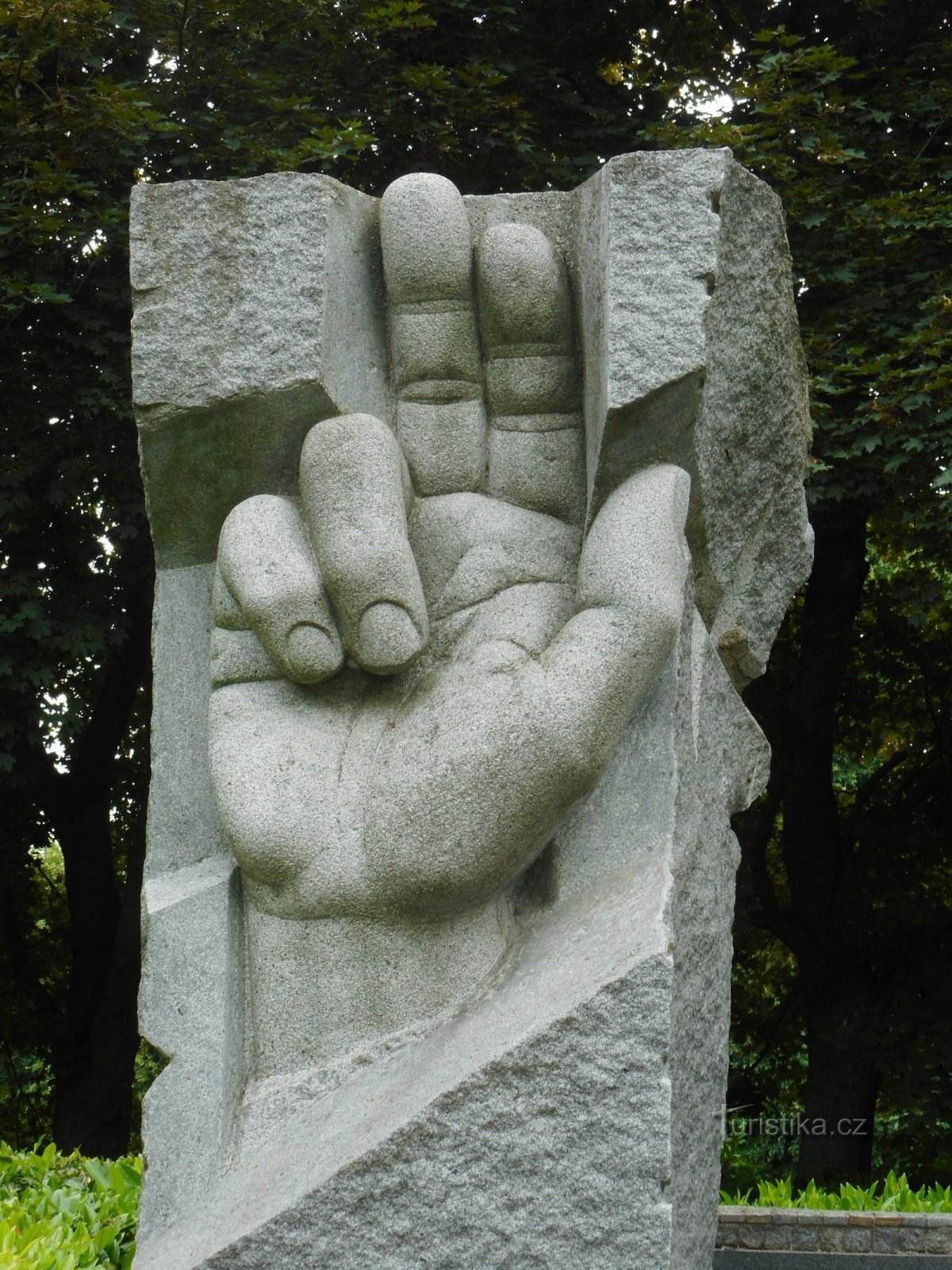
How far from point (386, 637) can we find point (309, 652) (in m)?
0.15

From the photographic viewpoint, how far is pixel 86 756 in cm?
802

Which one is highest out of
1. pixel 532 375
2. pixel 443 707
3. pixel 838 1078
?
pixel 532 375

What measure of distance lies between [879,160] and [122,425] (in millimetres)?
3322

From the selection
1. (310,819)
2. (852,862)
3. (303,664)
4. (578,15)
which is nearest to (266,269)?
(303,664)

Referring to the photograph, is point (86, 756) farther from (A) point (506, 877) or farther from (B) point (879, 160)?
(A) point (506, 877)

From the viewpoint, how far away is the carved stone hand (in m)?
2.77

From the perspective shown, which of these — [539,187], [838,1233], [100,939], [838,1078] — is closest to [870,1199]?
[838,1233]

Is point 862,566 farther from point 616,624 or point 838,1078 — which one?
point 616,624

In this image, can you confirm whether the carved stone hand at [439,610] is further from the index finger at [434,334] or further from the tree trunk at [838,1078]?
the tree trunk at [838,1078]

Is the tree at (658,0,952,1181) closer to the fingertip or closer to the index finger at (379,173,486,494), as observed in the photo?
the index finger at (379,173,486,494)

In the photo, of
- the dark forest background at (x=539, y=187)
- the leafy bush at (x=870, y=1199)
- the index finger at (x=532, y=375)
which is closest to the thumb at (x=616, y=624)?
the index finger at (x=532, y=375)

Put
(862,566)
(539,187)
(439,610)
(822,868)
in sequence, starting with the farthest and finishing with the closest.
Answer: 1. (822,868)
2. (862,566)
3. (539,187)
4. (439,610)

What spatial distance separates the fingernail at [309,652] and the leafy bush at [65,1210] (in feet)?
3.83

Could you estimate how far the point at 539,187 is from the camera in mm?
6727
